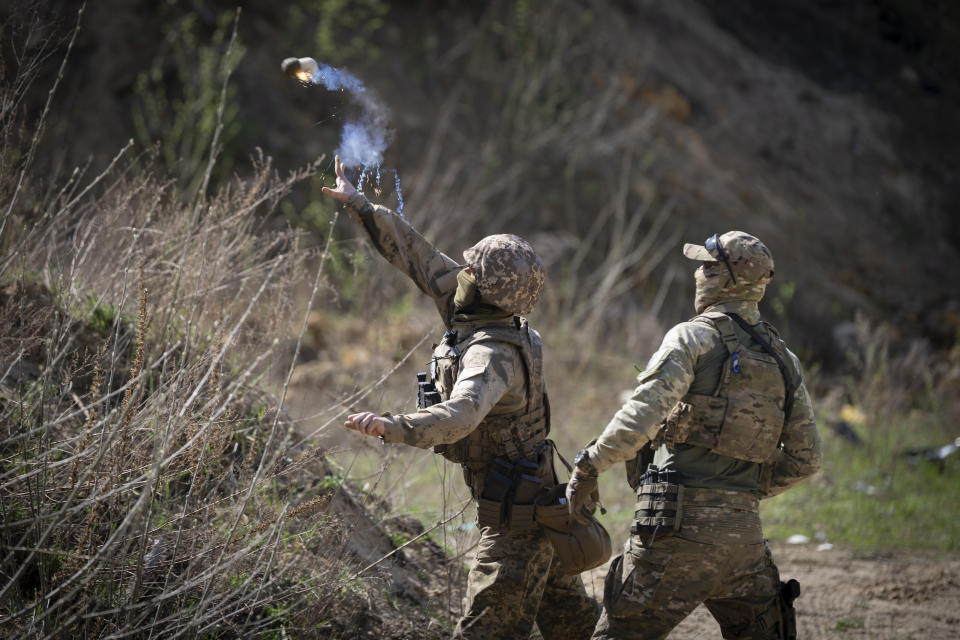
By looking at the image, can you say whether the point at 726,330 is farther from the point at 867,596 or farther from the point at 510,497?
the point at 867,596

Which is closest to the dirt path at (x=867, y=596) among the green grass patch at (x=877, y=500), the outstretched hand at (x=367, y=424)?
the green grass patch at (x=877, y=500)

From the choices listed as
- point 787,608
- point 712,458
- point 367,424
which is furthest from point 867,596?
point 367,424

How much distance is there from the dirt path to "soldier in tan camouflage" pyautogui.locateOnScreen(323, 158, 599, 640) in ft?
3.54

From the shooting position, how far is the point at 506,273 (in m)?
3.29

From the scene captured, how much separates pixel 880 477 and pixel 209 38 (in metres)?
10.9

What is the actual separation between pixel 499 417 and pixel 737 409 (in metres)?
0.94

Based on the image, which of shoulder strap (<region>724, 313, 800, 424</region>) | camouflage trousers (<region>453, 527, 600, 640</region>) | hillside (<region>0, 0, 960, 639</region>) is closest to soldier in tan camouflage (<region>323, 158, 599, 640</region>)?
camouflage trousers (<region>453, 527, 600, 640</region>)

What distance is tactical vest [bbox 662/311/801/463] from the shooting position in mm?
3283

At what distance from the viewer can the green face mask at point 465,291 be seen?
10.9 feet

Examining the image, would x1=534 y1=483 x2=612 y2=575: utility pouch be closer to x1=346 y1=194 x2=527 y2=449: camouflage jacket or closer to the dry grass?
x1=346 y1=194 x2=527 y2=449: camouflage jacket

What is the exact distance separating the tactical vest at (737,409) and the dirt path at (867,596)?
136 centimetres

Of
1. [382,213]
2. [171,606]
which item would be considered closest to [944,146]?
[382,213]

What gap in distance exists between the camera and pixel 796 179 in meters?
15.1

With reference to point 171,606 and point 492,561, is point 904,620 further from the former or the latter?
point 171,606
